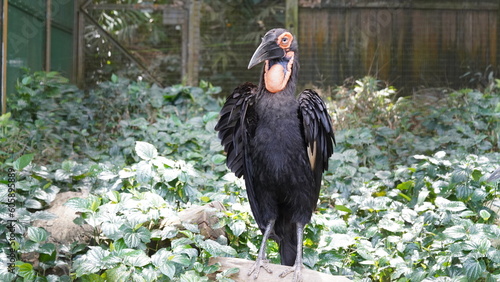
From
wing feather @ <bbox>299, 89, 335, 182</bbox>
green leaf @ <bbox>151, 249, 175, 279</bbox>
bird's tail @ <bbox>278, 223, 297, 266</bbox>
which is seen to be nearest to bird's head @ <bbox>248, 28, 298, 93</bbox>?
wing feather @ <bbox>299, 89, 335, 182</bbox>

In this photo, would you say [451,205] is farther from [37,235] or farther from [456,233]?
[37,235]

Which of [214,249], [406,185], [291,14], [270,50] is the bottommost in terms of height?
[214,249]

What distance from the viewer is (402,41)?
7.07 metres

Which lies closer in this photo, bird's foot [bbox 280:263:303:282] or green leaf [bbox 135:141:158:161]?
bird's foot [bbox 280:263:303:282]

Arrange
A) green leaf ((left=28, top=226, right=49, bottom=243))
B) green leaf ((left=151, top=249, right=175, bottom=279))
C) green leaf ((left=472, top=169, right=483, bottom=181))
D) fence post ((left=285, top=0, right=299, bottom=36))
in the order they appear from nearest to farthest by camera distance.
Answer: green leaf ((left=151, top=249, right=175, bottom=279)) → green leaf ((left=28, top=226, right=49, bottom=243)) → green leaf ((left=472, top=169, right=483, bottom=181)) → fence post ((left=285, top=0, right=299, bottom=36))

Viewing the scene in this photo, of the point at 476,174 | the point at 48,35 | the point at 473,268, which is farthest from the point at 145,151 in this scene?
the point at 48,35

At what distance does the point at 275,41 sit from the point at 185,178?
0.92 metres

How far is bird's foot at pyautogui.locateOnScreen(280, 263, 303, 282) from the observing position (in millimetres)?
2789

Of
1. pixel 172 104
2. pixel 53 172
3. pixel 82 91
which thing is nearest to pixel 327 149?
pixel 53 172

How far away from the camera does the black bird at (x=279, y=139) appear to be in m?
2.85

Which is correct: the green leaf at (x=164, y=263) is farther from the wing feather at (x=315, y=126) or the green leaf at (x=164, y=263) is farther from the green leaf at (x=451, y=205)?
the green leaf at (x=451, y=205)

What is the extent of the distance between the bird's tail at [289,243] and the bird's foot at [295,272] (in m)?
0.23

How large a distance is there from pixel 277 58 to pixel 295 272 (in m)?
0.95

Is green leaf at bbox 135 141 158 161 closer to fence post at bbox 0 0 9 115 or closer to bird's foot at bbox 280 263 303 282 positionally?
bird's foot at bbox 280 263 303 282
